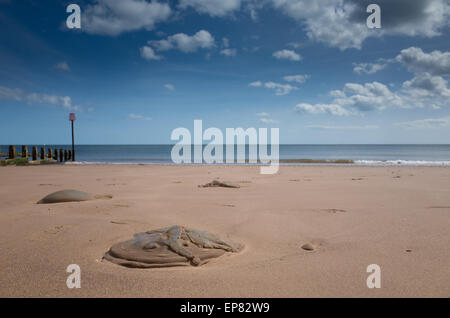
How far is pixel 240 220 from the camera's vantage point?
14.2 ft

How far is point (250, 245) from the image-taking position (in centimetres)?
326

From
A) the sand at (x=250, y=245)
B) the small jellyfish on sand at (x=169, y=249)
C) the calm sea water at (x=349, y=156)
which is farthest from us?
the calm sea water at (x=349, y=156)

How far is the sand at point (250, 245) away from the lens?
219 cm

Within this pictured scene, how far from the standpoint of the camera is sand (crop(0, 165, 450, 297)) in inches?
86.3

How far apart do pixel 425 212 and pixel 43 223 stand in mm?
5872
